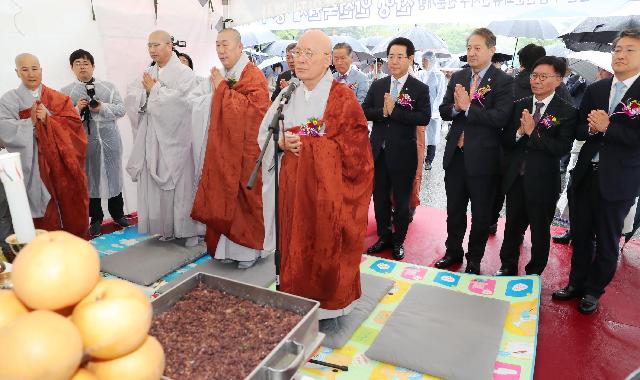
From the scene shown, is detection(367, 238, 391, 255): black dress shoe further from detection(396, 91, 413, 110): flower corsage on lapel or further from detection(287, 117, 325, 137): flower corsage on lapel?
detection(287, 117, 325, 137): flower corsage on lapel

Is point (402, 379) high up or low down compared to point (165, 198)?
down

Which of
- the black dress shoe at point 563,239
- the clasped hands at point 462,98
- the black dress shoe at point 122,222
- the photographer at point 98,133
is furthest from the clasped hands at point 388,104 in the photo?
the black dress shoe at point 122,222

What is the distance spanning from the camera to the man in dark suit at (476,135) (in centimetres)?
345

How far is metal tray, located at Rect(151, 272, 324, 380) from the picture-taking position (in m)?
1.22

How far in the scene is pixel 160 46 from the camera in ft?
12.7

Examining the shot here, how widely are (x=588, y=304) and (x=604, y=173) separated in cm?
97

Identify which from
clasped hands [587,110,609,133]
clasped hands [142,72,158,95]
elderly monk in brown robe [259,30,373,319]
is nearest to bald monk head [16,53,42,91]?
clasped hands [142,72,158,95]

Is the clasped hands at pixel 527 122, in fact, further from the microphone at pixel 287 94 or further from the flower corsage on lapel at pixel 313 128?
the microphone at pixel 287 94

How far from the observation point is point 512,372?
101 inches

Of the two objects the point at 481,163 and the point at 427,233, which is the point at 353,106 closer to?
the point at 481,163

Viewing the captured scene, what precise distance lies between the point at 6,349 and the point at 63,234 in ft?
0.85

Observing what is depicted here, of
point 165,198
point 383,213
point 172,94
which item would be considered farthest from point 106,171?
point 383,213

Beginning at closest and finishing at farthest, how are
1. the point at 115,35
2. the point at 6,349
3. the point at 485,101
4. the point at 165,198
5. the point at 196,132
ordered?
the point at 6,349
the point at 485,101
the point at 196,132
the point at 165,198
the point at 115,35

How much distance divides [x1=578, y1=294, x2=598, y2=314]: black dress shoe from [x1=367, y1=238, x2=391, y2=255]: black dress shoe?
171 cm
